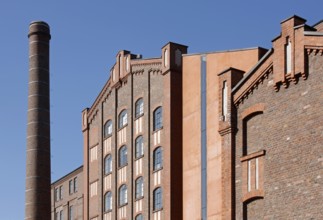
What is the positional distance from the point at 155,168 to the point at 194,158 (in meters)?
4.21

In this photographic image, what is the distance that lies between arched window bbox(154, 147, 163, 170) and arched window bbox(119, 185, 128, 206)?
3791 mm

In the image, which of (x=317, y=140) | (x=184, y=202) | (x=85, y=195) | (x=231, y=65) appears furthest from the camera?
(x=85, y=195)

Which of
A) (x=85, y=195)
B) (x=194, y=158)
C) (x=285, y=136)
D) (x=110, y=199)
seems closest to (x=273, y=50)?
(x=285, y=136)

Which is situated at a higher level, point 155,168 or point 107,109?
point 107,109

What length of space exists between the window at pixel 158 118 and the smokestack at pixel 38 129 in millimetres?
7623

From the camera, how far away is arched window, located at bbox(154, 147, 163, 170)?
42750mm

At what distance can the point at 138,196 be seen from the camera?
1761 inches

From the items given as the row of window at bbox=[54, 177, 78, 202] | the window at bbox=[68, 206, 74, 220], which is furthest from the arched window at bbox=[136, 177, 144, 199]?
the row of window at bbox=[54, 177, 78, 202]

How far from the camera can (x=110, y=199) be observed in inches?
1897

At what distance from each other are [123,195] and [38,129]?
642 cm

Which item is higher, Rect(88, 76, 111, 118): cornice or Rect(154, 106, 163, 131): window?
Rect(88, 76, 111, 118): cornice

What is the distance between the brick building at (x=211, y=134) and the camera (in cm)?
2944

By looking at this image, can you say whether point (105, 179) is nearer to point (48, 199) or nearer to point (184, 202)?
point (48, 199)

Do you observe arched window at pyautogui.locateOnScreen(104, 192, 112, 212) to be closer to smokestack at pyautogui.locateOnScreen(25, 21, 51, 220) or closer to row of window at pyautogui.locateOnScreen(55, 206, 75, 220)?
smokestack at pyautogui.locateOnScreen(25, 21, 51, 220)
